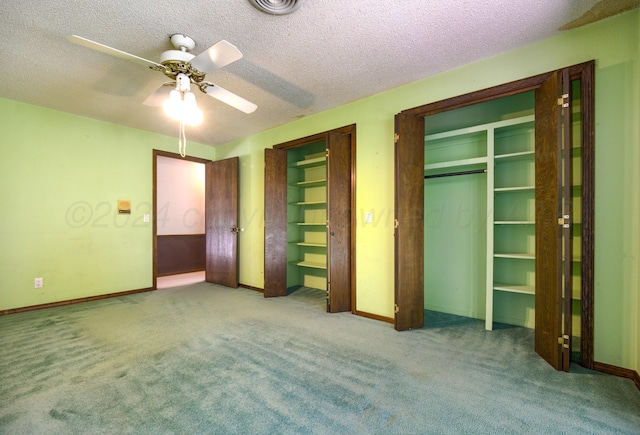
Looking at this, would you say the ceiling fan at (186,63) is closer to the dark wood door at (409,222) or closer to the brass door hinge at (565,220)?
the dark wood door at (409,222)

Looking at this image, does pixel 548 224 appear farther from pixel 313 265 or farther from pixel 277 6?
pixel 313 265

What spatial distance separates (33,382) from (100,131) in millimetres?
3508

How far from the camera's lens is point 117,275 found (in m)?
4.29

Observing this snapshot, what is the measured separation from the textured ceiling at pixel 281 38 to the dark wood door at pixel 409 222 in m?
0.59

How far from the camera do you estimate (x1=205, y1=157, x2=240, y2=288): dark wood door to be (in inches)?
193

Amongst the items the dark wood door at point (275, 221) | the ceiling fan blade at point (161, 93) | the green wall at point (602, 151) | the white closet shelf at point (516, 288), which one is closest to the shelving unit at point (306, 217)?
the dark wood door at point (275, 221)

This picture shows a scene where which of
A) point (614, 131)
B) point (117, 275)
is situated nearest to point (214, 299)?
point (117, 275)

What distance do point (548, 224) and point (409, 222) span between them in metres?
1.13

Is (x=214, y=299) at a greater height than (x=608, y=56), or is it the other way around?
(x=608, y=56)

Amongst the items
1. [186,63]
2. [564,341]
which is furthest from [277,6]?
[564,341]

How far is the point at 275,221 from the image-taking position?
4.32 m

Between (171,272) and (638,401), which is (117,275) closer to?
(171,272)

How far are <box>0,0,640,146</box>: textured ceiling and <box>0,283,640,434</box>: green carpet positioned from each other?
100 inches

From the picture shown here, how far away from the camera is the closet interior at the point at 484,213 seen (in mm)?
2854
